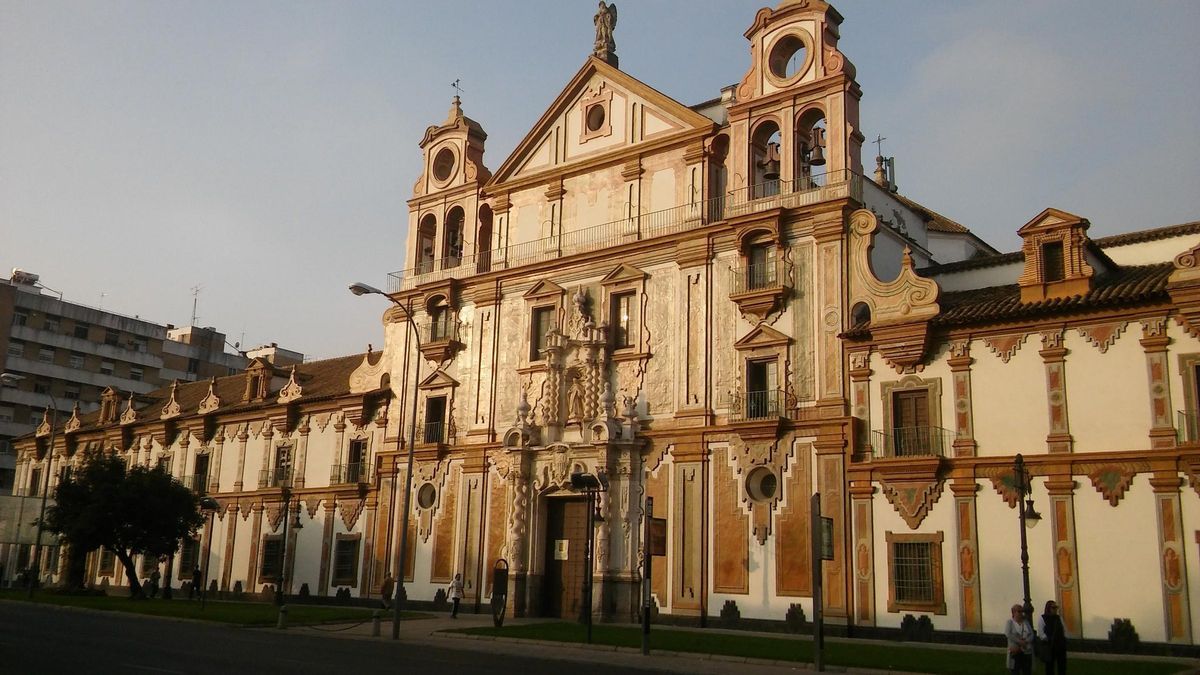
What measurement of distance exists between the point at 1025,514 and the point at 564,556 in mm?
17140

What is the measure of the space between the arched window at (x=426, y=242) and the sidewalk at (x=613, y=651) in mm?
16918

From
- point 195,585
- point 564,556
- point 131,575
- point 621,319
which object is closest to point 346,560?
point 195,585

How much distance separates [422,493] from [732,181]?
684 inches

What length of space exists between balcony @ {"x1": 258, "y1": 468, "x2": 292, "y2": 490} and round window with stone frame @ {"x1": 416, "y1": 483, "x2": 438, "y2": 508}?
963cm

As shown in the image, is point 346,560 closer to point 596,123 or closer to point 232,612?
point 232,612

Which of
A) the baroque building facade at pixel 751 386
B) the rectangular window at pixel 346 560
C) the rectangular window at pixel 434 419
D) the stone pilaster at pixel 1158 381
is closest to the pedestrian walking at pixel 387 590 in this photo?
the baroque building facade at pixel 751 386

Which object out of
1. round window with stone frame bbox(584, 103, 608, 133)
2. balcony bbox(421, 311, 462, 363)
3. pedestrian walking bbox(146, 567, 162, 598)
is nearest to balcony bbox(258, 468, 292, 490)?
pedestrian walking bbox(146, 567, 162, 598)

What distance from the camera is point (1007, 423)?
29172 millimetres

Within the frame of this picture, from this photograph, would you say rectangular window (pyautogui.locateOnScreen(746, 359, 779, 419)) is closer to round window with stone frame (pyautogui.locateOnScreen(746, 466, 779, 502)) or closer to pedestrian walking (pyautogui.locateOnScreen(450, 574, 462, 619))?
round window with stone frame (pyautogui.locateOnScreen(746, 466, 779, 502))

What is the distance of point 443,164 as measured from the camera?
4744 cm

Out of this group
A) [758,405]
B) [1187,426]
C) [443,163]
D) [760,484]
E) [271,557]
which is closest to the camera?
[1187,426]

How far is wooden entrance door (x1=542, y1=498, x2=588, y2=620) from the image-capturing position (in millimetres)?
37500

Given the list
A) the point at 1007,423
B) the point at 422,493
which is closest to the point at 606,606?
the point at 422,493

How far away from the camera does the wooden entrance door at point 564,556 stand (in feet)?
123
